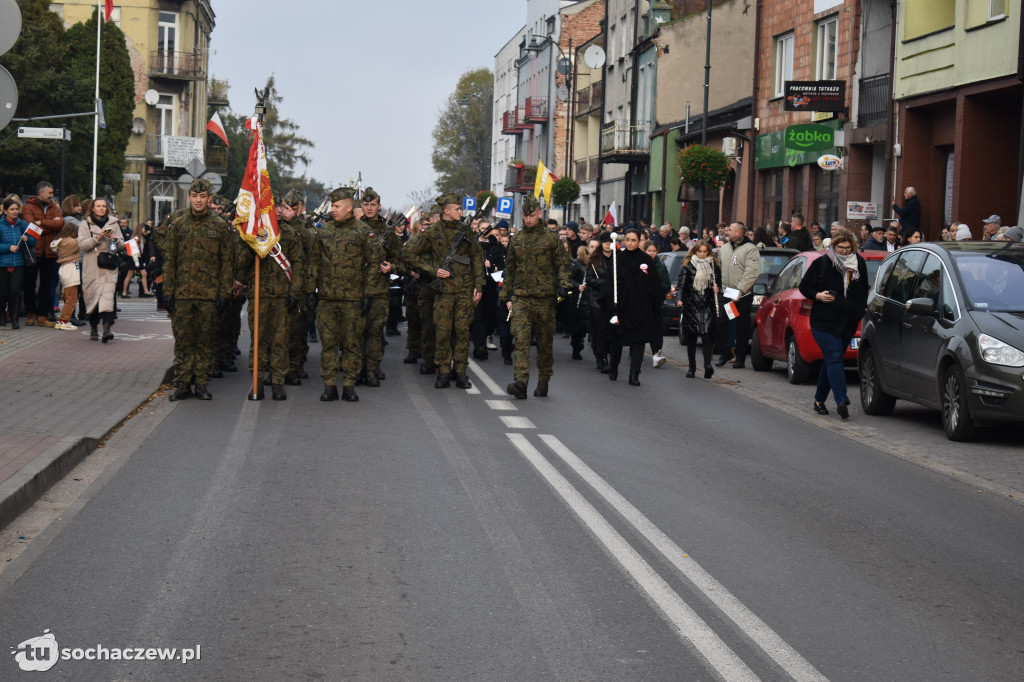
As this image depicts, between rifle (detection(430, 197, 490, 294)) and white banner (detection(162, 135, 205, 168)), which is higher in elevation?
white banner (detection(162, 135, 205, 168))

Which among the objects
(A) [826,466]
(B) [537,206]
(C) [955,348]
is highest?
(B) [537,206]

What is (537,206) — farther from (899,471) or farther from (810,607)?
(810,607)

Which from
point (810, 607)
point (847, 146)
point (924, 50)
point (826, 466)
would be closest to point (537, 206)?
point (826, 466)

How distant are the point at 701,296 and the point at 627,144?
123ft

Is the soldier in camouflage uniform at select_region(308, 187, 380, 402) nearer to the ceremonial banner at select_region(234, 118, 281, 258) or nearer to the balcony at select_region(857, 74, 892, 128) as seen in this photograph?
the ceremonial banner at select_region(234, 118, 281, 258)

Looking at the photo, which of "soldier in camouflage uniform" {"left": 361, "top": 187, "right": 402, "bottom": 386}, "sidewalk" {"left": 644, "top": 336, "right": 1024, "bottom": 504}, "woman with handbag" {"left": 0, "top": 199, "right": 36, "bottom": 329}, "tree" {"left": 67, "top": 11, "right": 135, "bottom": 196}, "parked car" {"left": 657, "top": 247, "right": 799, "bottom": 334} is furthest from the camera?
"tree" {"left": 67, "top": 11, "right": 135, "bottom": 196}

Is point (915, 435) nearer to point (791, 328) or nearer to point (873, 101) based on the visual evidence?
point (791, 328)

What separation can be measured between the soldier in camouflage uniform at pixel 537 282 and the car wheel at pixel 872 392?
10.5 feet

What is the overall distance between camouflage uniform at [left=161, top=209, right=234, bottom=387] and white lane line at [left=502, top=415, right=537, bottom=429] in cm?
300

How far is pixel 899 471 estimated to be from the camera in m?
10.6

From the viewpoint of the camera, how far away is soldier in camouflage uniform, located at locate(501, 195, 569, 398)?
49.5ft

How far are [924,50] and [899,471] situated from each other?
749 inches

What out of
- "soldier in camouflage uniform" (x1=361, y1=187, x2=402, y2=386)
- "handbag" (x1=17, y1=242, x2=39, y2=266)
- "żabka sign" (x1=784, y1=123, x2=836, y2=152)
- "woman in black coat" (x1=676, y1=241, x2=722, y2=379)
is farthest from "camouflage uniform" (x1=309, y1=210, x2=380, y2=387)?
"żabka sign" (x1=784, y1=123, x2=836, y2=152)

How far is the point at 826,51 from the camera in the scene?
107ft
